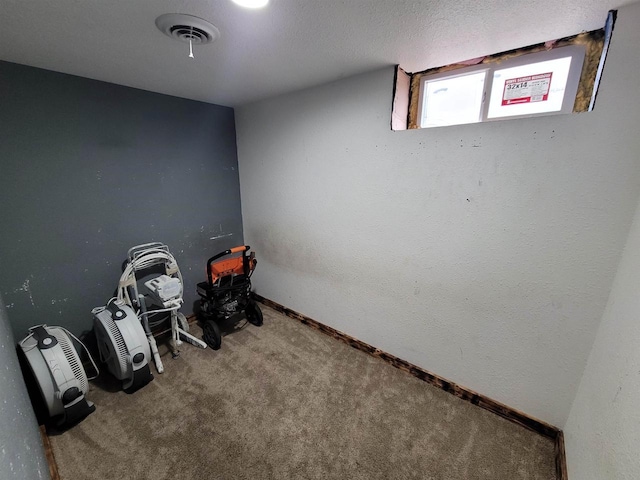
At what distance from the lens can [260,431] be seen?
4.91 feet

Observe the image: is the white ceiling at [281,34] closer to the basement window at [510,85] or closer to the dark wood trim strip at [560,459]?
the basement window at [510,85]

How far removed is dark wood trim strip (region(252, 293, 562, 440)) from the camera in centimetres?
148

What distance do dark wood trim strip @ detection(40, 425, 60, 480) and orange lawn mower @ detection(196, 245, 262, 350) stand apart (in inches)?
39.6

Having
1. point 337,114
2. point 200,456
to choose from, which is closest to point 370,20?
point 337,114

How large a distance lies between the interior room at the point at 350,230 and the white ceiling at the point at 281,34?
0.04 feet

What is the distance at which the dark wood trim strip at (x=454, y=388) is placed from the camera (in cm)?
148

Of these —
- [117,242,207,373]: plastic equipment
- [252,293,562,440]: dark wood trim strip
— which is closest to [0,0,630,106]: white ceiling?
[117,242,207,373]: plastic equipment

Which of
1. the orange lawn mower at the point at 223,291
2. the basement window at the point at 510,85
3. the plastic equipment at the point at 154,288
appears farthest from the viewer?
the orange lawn mower at the point at 223,291

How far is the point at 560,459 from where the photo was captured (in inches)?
51.1

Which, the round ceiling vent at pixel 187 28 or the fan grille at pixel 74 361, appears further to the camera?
the fan grille at pixel 74 361

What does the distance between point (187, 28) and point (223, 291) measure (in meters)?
1.75

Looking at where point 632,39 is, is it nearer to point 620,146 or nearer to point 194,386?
point 620,146

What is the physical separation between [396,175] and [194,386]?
6.68ft

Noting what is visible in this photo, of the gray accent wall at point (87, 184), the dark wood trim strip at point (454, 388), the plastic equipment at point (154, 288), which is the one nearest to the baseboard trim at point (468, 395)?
the dark wood trim strip at point (454, 388)
